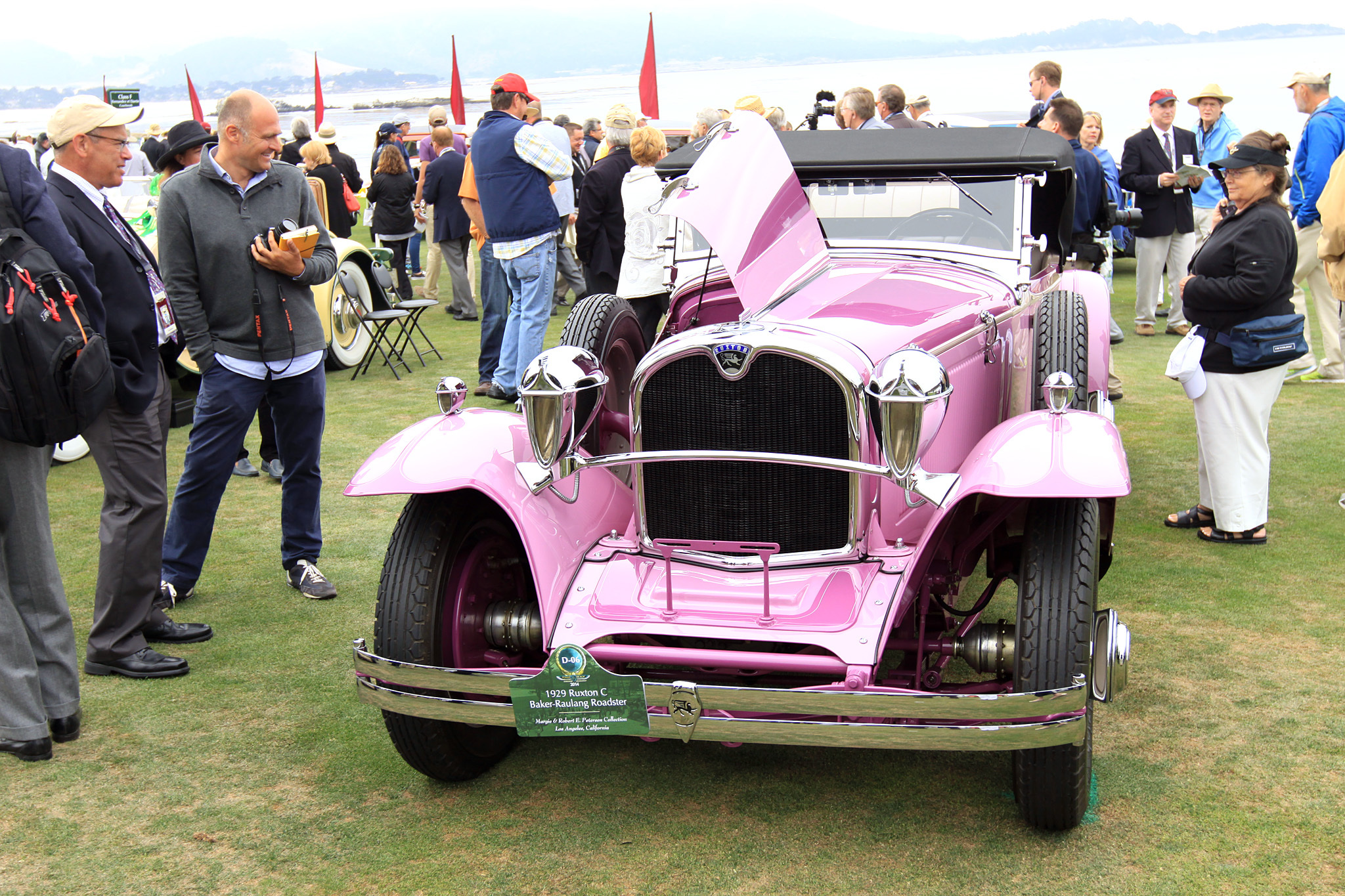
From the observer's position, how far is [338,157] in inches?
514

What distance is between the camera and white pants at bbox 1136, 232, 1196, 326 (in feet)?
32.1

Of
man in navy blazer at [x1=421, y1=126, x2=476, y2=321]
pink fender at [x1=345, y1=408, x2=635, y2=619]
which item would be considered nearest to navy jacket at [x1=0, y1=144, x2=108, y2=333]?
pink fender at [x1=345, y1=408, x2=635, y2=619]

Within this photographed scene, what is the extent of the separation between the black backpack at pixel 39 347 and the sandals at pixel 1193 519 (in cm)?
494

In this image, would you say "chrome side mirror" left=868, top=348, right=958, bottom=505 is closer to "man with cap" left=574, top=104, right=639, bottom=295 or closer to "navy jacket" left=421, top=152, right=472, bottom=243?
"man with cap" left=574, top=104, right=639, bottom=295

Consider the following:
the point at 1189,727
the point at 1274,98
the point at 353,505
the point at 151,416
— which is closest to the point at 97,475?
the point at 353,505

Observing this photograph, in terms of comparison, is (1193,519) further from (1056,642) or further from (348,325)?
(348,325)

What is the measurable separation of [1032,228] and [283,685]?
453 cm

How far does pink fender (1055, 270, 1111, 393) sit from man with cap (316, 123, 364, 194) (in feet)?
29.0

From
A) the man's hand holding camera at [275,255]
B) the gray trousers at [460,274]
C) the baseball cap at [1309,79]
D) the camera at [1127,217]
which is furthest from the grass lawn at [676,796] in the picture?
the gray trousers at [460,274]

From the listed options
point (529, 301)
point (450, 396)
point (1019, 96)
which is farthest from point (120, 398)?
point (1019, 96)

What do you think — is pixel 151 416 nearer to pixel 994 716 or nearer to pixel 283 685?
pixel 283 685

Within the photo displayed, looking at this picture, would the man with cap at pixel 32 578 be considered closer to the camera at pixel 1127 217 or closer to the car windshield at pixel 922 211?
the car windshield at pixel 922 211

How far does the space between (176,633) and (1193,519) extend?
4843 mm

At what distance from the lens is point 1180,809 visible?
3137mm
